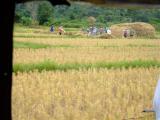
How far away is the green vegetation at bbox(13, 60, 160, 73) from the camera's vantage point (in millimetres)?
5405

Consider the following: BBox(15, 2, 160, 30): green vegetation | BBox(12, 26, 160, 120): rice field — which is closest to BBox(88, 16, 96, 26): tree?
BBox(15, 2, 160, 30): green vegetation

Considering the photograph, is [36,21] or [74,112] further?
[36,21]

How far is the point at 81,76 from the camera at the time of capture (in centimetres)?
565

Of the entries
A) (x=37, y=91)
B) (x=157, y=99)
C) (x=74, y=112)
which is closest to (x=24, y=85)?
(x=37, y=91)

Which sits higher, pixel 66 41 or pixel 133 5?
pixel 133 5

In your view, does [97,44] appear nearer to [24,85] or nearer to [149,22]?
[149,22]

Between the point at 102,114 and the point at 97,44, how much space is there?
157cm

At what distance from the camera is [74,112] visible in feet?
16.3

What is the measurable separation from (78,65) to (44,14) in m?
0.88

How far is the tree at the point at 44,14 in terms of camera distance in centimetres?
531

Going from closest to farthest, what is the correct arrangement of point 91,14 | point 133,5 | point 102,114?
point 133,5, point 102,114, point 91,14

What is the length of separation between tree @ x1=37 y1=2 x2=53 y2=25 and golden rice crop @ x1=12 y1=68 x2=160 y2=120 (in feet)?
2.23

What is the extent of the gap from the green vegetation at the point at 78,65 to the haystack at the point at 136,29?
1.76 ft

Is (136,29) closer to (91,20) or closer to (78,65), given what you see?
(91,20)
